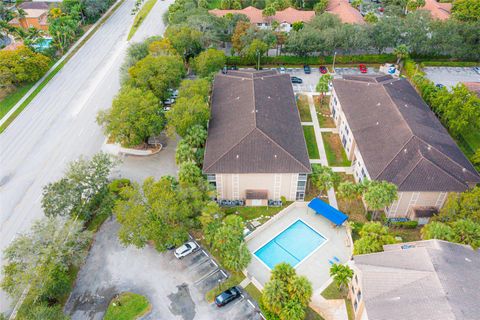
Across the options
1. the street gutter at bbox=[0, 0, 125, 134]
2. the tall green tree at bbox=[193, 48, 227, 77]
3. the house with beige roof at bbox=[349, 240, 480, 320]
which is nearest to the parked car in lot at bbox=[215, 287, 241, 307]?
the house with beige roof at bbox=[349, 240, 480, 320]

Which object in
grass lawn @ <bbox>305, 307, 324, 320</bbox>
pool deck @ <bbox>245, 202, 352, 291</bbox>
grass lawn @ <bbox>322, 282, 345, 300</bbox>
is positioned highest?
grass lawn @ <bbox>305, 307, 324, 320</bbox>

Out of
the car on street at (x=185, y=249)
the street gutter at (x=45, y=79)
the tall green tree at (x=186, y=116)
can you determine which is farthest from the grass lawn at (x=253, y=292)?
the street gutter at (x=45, y=79)

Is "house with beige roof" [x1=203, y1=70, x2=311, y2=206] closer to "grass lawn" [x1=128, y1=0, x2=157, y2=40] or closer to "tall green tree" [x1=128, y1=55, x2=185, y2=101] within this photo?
"tall green tree" [x1=128, y1=55, x2=185, y2=101]

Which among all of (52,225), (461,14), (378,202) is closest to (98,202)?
(52,225)

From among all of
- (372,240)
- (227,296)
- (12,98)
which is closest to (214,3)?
(12,98)

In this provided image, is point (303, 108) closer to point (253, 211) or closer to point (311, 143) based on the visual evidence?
point (311, 143)
